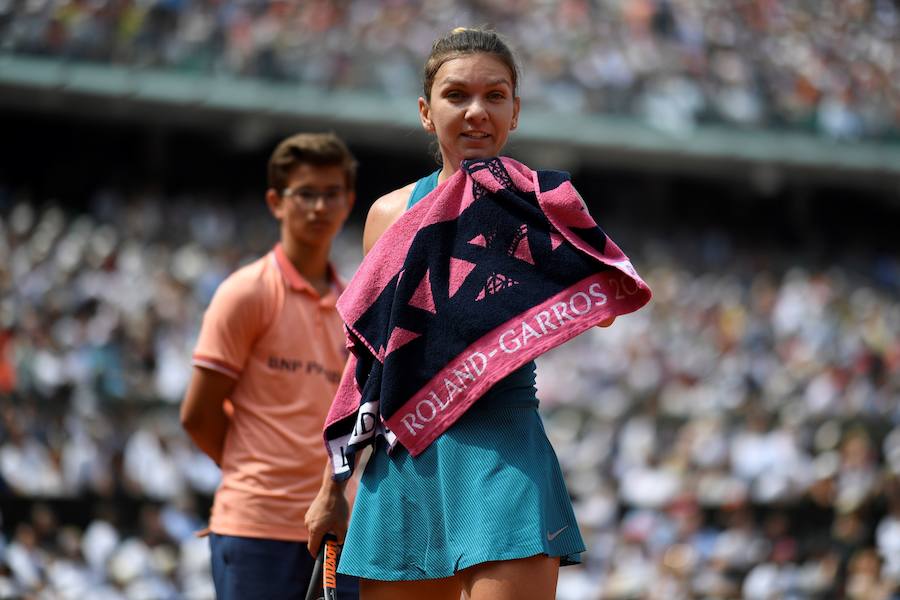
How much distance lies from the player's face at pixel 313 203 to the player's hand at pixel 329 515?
147cm

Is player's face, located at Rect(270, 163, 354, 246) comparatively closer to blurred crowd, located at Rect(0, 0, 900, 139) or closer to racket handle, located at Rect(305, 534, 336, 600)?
racket handle, located at Rect(305, 534, 336, 600)

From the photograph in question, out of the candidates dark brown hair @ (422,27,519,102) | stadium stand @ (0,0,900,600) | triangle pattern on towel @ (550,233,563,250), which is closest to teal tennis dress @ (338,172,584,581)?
triangle pattern on towel @ (550,233,563,250)

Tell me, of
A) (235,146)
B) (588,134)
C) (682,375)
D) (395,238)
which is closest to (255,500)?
(395,238)

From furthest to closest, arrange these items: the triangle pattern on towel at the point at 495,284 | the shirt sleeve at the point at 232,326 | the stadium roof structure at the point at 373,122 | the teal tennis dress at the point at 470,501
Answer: the stadium roof structure at the point at 373,122 → the shirt sleeve at the point at 232,326 → the triangle pattern on towel at the point at 495,284 → the teal tennis dress at the point at 470,501

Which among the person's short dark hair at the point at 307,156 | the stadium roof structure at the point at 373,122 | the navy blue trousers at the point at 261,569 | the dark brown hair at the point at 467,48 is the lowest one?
the navy blue trousers at the point at 261,569

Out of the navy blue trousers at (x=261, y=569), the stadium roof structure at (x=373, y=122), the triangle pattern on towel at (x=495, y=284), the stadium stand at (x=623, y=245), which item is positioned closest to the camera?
the triangle pattern on towel at (x=495, y=284)

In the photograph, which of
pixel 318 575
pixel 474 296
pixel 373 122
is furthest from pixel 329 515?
pixel 373 122

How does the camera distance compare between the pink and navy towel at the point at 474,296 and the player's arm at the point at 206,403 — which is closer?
the pink and navy towel at the point at 474,296

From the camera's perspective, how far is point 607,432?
12305 millimetres

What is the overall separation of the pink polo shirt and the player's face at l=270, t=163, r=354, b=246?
168 mm

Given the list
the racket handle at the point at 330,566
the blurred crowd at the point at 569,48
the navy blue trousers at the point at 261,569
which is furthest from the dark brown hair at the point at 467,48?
the blurred crowd at the point at 569,48

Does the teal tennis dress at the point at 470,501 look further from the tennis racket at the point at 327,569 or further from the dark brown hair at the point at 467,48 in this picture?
the dark brown hair at the point at 467,48

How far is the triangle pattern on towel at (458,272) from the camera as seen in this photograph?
2.50 meters

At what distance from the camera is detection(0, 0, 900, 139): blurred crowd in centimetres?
1702
